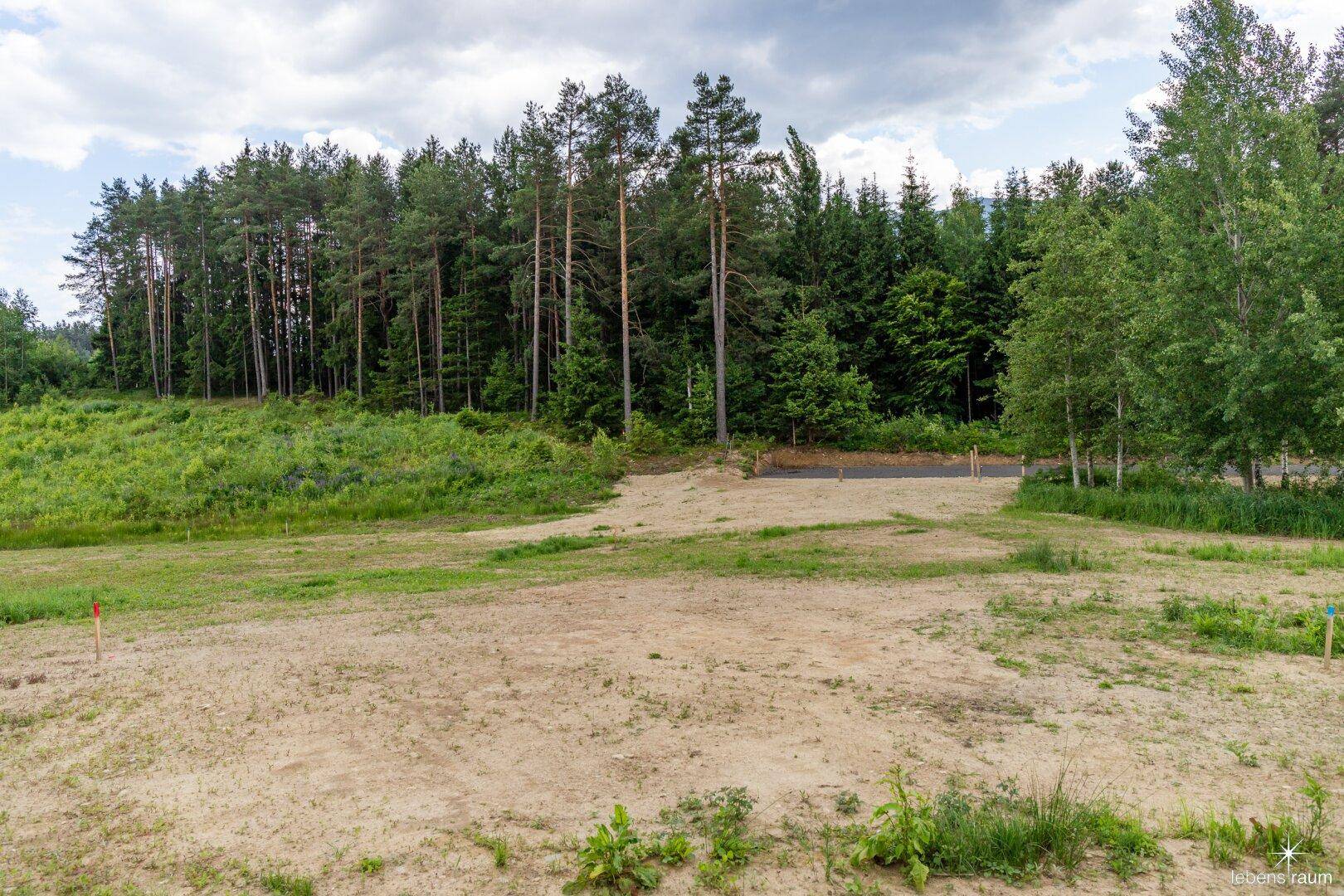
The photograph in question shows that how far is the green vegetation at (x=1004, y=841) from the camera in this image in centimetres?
390

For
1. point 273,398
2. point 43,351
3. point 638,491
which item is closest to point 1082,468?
point 638,491

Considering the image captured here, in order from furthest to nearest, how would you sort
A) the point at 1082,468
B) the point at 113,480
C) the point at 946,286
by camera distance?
1. the point at 946,286
2. the point at 113,480
3. the point at 1082,468

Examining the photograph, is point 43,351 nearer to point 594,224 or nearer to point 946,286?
point 594,224

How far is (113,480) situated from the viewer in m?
28.2

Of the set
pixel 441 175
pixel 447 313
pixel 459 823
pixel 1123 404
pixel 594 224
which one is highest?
pixel 441 175

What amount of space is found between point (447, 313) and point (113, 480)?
2433cm

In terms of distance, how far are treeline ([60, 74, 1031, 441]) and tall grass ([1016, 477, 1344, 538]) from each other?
1879 cm

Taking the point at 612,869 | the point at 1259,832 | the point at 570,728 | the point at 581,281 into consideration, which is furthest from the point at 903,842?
the point at 581,281

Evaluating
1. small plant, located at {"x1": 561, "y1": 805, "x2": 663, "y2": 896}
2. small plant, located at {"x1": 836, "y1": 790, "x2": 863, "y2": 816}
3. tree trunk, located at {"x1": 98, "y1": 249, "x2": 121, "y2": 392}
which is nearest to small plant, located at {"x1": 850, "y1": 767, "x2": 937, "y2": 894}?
small plant, located at {"x1": 836, "y1": 790, "x2": 863, "y2": 816}

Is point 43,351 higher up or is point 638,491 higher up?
point 43,351

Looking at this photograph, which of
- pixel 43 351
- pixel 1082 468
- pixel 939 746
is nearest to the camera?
pixel 939 746

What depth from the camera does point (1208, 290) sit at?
17438mm

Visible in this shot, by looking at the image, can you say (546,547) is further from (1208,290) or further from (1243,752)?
(1208,290)

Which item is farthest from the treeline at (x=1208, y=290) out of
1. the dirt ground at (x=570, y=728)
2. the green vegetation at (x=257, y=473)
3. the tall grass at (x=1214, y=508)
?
the green vegetation at (x=257, y=473)
